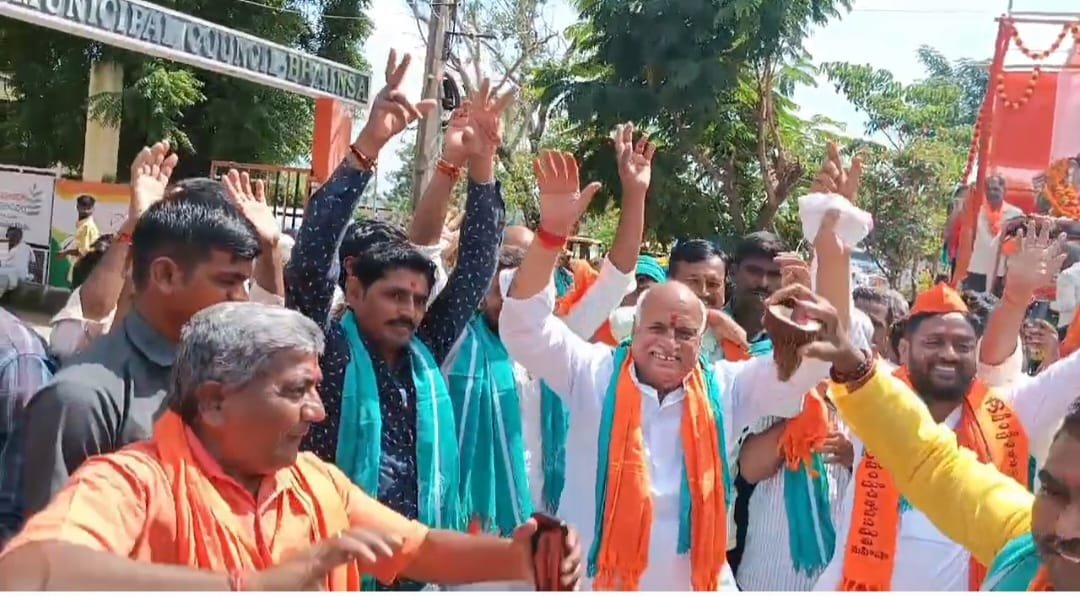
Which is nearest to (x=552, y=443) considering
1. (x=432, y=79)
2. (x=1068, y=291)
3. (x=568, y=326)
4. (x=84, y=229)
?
(x=568, y=326)

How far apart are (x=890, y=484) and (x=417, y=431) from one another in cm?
125

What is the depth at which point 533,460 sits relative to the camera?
383 cm

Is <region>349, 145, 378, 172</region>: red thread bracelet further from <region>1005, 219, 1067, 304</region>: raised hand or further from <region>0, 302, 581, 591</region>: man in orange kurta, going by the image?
<region>1005, 219, 1067, 304</region>: raised hand

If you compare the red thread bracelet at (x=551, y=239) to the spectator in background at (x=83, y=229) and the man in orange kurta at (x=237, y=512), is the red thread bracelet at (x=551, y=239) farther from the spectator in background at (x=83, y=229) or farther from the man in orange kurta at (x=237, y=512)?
the spectator in background at (x=83, y=229)

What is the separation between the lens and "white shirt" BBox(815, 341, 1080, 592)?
293 centimetres

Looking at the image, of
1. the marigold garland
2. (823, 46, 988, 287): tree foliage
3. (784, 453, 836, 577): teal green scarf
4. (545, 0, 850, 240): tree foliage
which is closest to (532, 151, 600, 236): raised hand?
(784, 453, 836, 577): teal green scarf

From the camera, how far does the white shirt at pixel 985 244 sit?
6.60 metres

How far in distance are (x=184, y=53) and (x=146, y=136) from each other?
5948mm

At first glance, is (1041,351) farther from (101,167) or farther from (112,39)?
(101,167)

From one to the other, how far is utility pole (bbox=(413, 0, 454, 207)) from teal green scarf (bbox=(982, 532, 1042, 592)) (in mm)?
12669

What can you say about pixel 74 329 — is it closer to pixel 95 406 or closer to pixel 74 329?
pixel 74 329

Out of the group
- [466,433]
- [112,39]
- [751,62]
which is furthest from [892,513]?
[751,62]

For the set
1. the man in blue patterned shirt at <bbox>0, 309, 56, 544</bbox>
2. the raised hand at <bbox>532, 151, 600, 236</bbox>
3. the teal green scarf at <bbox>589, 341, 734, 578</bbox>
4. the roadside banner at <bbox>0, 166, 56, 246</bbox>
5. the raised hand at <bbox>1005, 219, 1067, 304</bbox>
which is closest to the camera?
the man in blue patterned shirt at <bbox>0, 309, 56, 544</bbox>

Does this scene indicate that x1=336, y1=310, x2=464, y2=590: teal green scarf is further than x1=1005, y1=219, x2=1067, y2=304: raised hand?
No
